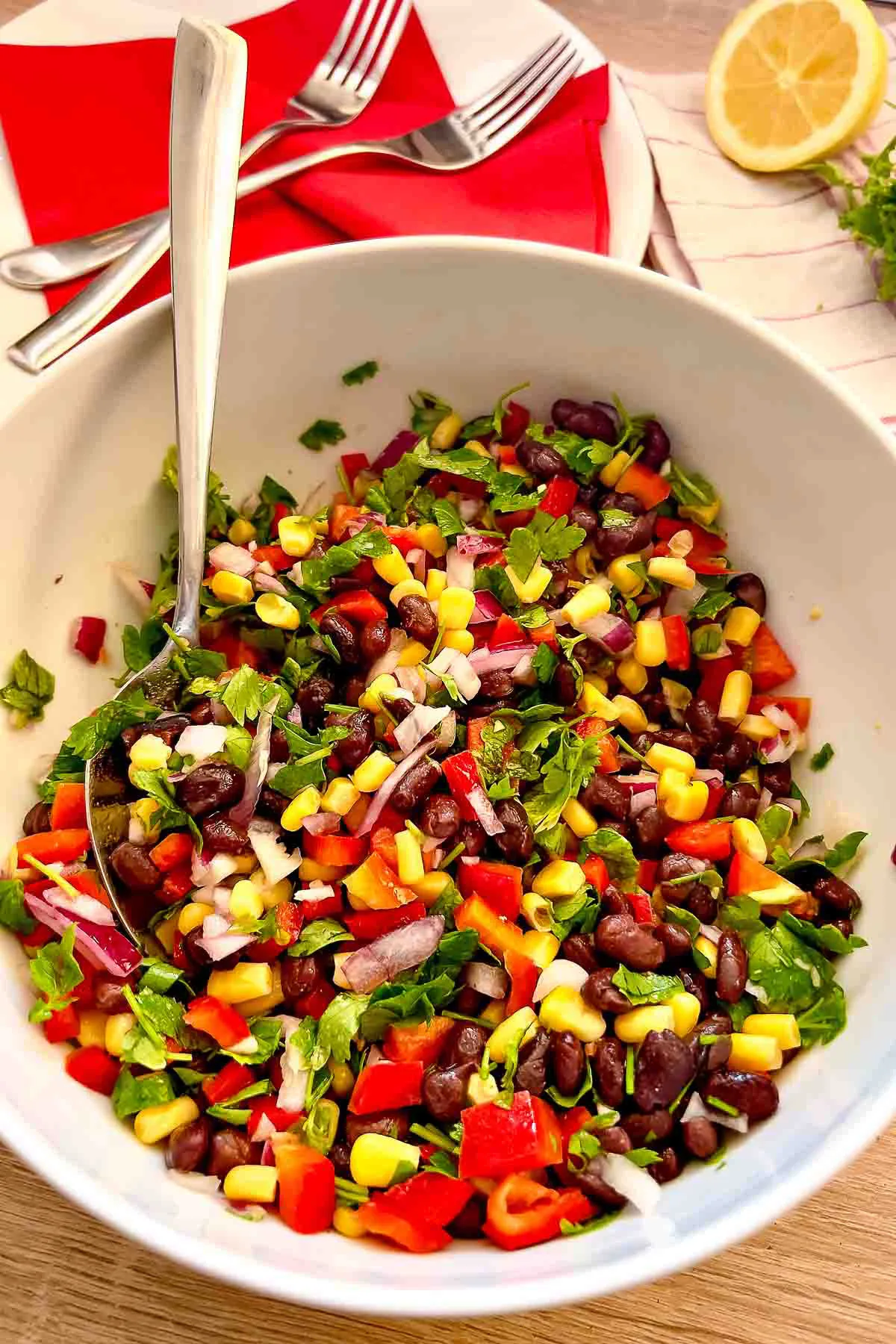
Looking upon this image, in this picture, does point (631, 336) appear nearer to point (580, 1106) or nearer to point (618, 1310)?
point (580, 1106)

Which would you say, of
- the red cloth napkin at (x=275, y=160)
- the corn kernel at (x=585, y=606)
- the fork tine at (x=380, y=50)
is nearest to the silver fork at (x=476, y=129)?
the red cloth napkin at (x=275, y=160)

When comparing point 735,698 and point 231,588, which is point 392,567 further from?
point 735,698

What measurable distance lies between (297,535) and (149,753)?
560mm

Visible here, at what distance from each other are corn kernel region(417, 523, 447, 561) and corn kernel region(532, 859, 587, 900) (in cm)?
70

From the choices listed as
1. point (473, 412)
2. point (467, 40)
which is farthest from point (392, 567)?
point (467, 40)

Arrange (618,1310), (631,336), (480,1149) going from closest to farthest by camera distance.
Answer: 1. (480,1149)
2. (618,1310)
3. (631,336)

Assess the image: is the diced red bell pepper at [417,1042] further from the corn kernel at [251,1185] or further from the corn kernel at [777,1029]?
the corn kernel at [777,1029]

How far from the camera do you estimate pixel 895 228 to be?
2.79 m

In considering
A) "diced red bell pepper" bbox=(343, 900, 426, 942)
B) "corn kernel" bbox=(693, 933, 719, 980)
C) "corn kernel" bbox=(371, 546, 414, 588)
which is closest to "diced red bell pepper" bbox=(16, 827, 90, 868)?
"diced red bell pepper" bbox=(343, 900, 426, 942)

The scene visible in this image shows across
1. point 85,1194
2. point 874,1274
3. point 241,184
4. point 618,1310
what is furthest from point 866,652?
point 241,184

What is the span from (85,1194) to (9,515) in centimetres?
118

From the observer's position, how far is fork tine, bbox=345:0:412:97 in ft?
9.52

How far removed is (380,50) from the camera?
2936 millimetres

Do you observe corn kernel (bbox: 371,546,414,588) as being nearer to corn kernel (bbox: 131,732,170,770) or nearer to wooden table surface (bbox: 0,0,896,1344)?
corn kernel (bbox: 131,732,170,770)
